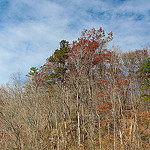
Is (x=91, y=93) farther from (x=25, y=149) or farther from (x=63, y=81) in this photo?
(x=25, y=149)

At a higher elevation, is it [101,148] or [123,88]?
[123,88]

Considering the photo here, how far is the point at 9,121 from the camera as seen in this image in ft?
43.5

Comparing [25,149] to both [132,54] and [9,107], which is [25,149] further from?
[132,54]

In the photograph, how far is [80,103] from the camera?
2055 centimetres

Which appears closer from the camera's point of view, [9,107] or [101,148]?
[9,107]

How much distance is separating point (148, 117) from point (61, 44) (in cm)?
1756

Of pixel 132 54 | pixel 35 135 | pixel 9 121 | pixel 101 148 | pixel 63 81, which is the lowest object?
pixel 101 148

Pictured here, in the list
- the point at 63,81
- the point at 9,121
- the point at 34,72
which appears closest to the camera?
the point at 9,121

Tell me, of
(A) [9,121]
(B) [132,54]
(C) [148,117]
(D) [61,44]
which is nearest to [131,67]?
(B) [132,54]

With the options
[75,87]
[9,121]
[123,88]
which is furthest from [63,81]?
[9,121]

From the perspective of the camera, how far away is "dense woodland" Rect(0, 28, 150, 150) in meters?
14.2

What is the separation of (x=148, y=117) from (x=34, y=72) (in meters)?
22.2

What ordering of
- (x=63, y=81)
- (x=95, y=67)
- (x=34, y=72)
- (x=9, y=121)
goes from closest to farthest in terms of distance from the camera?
(x=9, y=121) < (x=63, y=81) < (x=95, y=67) < (x=34, y=72)

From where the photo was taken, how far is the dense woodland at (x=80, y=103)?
46.6 feet
